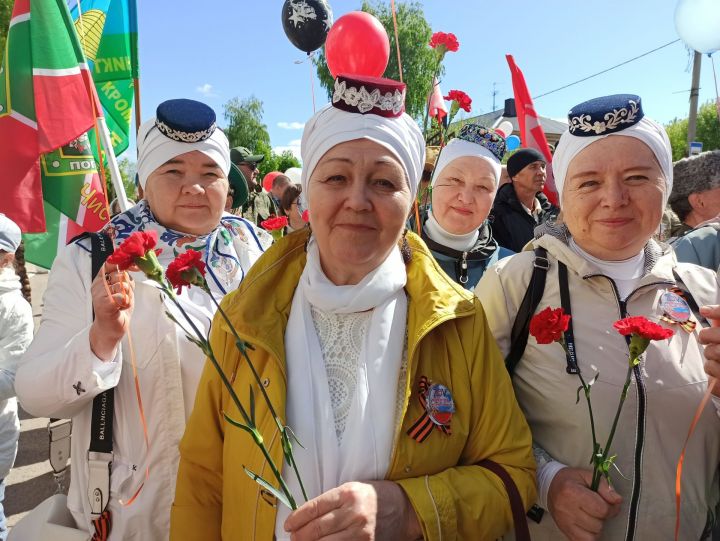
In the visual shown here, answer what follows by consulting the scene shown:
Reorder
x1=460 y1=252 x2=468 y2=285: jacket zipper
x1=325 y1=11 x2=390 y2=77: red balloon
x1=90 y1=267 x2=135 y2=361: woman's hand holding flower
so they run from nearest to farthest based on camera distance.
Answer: x1=90 y1=267 x2=135 y2=361: woman's hand holding flower, x1=325 y1=11 x2=390 y2=77: red balloon, x1=460 y1=252 x2=468 y2=285: jacket zipper

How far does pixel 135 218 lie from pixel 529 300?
161 centimetres

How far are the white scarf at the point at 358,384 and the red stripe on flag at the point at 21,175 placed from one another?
218 centimetres

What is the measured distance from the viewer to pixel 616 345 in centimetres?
157

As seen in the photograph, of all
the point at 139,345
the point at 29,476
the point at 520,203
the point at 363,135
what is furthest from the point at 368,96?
the point at 29,476

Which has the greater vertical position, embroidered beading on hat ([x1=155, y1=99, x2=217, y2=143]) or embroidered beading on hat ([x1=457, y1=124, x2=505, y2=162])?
embroidered beading on hat ([x1=457, y1=124, x2=505, y2=162])

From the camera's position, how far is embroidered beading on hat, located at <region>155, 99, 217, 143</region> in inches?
81.4

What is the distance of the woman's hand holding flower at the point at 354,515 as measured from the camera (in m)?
1.16

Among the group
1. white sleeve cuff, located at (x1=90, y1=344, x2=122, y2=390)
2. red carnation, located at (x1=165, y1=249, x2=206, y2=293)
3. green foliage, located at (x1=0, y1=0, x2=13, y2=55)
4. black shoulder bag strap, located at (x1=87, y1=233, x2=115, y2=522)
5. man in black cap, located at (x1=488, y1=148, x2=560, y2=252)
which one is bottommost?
black shoulder bag strap, located at (x1=87, y1=233, x2=115, y2=522)

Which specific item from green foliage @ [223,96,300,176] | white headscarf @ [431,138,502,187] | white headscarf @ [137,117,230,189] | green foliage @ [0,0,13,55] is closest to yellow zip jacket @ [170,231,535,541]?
white headscarf @ [137,117,230,189]

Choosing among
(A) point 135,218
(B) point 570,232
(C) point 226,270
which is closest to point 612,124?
(B) point 570,232

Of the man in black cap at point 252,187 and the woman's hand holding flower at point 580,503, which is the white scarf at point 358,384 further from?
the man in black cap at point 252,187

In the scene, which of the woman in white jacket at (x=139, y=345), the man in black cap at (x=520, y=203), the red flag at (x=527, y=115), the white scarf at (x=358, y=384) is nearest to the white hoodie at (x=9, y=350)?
the woman in white jacket at (x=139, y=345)

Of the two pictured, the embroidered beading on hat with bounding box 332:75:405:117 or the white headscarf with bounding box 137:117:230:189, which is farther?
the white headscarf with bounding box 137:117:230:189

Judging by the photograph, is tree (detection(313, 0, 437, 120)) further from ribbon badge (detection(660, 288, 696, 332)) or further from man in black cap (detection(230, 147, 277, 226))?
ribbon badge (detection(660, 288, 696, 332))
